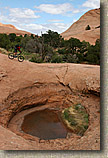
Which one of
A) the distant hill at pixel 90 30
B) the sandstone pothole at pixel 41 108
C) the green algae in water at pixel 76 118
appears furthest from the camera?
the distant hill at pixel 90 30

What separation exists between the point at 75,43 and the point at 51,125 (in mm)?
17380

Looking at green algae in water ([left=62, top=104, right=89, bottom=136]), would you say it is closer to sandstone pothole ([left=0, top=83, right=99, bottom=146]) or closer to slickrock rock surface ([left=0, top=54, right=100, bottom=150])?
sandstone pothole ([left=0, top=83, right=99, bottom=146])

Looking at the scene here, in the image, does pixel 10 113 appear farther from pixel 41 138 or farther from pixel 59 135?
pixel 59 135

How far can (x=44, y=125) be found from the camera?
32.1 ft

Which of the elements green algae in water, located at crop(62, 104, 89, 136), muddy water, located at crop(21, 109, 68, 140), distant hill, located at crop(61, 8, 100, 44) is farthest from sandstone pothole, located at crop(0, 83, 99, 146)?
distant hill, located at crop(61, 8, 100, 44)

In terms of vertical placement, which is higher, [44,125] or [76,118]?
[76,118]

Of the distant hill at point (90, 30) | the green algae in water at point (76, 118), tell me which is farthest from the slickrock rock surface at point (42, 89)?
the distant hill at point (90, 30)

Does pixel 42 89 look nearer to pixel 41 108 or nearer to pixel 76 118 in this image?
pixel 41 108

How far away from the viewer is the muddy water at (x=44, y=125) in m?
8.85

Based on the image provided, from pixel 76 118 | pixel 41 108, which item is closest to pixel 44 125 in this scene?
pixel 41 108

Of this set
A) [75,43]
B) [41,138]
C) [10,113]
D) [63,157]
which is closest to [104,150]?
[63,157]

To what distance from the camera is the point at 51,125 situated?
9.89 metres

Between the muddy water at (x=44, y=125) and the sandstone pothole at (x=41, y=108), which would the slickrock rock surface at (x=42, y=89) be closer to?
the sandstone pothole at (x=41, y=108)

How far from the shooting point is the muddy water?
8.85m
